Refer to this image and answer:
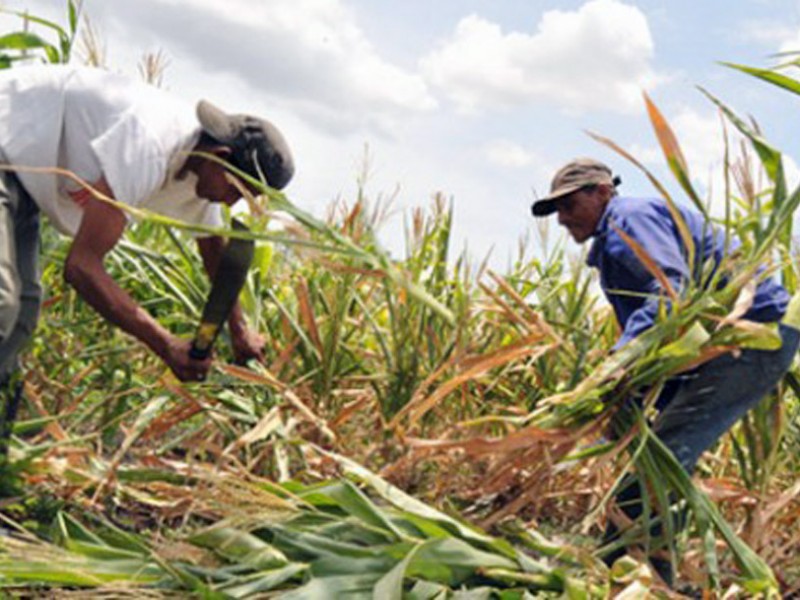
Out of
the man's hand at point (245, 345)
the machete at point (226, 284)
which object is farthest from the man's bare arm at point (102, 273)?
the man's hand at point (245, 345)

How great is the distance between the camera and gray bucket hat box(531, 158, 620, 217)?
2.90m

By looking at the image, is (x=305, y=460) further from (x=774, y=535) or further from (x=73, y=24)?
(x=73, y=24)

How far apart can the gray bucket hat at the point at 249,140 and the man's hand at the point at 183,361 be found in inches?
18.1

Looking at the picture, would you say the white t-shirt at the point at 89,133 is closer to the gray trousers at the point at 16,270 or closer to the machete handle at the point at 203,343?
the gray trousers at the point at 16,270

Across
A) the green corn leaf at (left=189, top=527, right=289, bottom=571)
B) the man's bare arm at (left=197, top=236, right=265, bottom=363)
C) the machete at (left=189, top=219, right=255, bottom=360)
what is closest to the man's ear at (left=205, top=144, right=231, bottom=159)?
the machete at (left=189, top=219, right=255, bottom=360)

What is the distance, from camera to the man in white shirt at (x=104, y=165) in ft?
8.30

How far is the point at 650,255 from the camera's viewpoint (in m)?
2.40

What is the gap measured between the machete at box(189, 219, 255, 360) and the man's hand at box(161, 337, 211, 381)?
0.12 feet

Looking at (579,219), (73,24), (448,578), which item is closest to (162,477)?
(448,578)

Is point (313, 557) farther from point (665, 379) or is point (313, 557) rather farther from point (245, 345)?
point (245, 345)

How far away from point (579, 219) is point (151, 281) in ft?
4.91

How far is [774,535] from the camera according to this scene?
282cm

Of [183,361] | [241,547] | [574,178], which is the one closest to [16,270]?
[183,361]

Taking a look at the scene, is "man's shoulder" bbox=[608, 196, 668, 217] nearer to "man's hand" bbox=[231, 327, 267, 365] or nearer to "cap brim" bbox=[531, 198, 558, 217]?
"cap brim" bbox=[531, 198, 558, 217]
